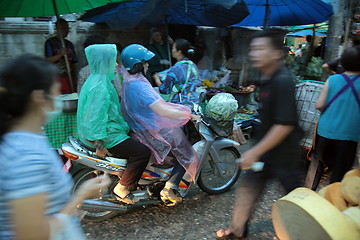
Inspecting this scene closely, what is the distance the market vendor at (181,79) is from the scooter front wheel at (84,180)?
1.38 metres

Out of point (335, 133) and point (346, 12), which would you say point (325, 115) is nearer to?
point (335, 133)

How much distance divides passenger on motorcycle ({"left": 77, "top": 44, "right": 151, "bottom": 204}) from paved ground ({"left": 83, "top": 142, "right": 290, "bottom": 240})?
12.6 inches

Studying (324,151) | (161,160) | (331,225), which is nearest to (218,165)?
(161,160)

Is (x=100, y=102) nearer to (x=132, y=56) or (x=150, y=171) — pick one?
(x=132, y=56)

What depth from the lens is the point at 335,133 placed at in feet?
8.98

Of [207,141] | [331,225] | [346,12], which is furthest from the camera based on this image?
[346,12]

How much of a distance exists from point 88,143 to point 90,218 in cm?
79

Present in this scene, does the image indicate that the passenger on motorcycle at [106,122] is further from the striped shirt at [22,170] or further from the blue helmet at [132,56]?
the striped shirt at [22,170]

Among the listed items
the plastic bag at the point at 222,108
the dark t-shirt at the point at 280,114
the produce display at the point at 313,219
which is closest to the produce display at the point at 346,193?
the produce display at the point at 313,219

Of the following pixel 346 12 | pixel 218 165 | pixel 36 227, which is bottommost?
pixel 218 165

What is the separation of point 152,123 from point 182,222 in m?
1.12

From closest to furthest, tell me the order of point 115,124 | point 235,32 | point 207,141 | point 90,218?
1. point 115,124
2. point 90,218
3. point 207,141
4. point 235,32

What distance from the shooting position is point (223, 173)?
344 cm

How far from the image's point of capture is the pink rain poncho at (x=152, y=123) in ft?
8.80
